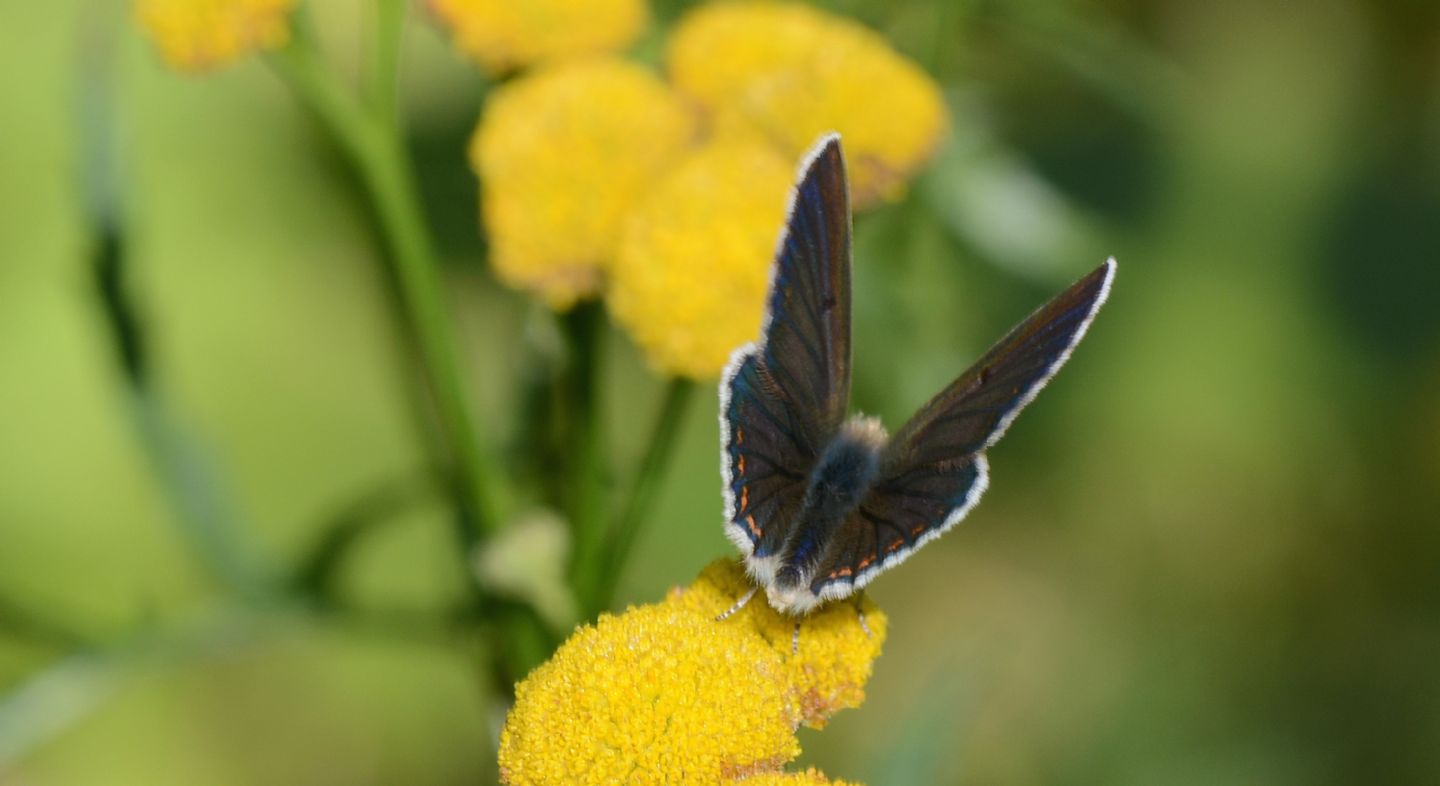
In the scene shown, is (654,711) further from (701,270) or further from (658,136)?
(658,136)

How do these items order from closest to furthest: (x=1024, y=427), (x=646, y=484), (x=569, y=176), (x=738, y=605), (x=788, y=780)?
(x=788, y=780) → (x=738, y=605) → (x=646, y=484) → (x=569, y=176) → (x=1024, y=427)

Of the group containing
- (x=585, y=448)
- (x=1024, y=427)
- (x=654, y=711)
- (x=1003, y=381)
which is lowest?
(x=1024, y=427)

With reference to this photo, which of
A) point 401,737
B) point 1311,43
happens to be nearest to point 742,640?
point 401,737

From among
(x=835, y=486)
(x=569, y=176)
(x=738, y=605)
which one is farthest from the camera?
(x=569, y=176)

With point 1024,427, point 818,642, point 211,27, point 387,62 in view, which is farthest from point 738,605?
point 1024,427

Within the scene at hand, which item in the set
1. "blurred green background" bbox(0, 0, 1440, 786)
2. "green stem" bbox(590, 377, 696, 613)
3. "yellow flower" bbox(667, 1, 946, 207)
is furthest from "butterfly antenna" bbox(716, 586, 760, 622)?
"blurred green background" bbox(0, 0, 1440, 786)

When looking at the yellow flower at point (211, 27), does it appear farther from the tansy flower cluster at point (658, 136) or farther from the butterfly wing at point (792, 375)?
the butterfly wing at point (792, 375)

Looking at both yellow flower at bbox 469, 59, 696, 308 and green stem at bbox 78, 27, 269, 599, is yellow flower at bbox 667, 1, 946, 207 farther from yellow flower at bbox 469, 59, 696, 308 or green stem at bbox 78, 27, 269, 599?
green stem at bbox 78, 27, 269, 599
